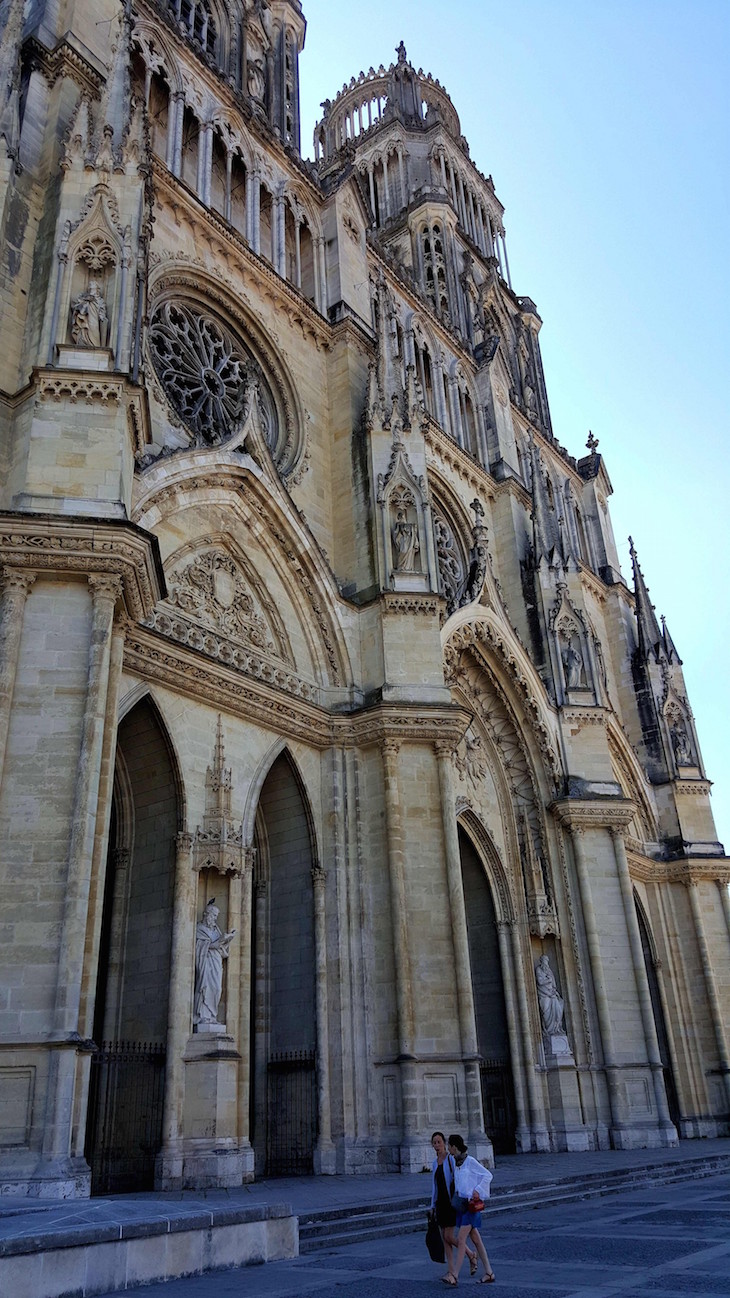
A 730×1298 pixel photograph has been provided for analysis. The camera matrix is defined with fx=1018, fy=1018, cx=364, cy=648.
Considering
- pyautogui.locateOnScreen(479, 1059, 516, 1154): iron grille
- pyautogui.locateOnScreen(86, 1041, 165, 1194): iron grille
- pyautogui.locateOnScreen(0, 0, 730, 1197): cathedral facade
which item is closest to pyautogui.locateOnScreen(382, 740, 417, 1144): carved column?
pyautogui.locateOnScreen(0, 0, 730, 1197): cathedral facade

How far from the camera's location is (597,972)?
22.2 metres

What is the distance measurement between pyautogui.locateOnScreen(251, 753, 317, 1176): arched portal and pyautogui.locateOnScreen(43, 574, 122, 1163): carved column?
19.4 ft

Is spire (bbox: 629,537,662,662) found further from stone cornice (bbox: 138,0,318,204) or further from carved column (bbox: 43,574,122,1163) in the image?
carved column (bbox: 43,574,122,1163)

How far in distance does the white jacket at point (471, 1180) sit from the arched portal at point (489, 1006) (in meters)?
14.5

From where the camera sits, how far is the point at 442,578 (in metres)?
24.9

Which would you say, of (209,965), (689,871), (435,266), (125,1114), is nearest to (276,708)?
(209,965)

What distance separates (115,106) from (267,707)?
9664 mm

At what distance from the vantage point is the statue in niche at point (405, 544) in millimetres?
19688

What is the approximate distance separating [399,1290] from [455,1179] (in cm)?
83

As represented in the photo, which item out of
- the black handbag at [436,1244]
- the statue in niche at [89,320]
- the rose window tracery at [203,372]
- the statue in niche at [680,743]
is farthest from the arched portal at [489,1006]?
the black handbag at [436,1244]

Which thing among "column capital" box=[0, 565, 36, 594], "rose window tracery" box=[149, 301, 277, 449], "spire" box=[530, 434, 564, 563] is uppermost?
"spire" box=[530, 434, 564, 563]

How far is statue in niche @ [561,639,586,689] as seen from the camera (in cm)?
2592

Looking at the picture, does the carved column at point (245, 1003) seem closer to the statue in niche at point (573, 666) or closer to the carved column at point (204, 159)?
the carved column at point (204, 159)

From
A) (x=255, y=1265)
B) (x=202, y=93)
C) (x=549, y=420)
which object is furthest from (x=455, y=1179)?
(x=549, y=420)
